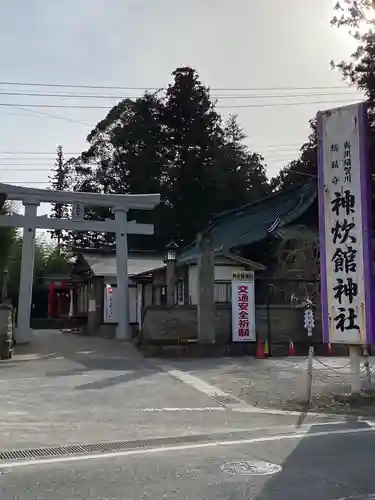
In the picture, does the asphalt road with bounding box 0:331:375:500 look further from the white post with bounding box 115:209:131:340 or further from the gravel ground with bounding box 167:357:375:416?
the white post with bounding box 115:209:131:340

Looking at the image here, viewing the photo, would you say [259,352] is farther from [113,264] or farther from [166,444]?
[113,264]

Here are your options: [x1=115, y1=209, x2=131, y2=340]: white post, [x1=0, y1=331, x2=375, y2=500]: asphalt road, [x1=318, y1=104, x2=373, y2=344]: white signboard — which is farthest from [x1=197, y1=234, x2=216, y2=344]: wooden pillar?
[x1=318, y1=104, x2=373, y2=344]: white signboard

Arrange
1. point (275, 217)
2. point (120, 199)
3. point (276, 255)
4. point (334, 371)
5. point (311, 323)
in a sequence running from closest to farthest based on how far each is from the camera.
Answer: point (334, 371), point (311, 323), point (120, 199), point (276, 255), point (275, 217)

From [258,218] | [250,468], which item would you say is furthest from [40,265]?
[250,468]

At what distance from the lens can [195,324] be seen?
2100 cm

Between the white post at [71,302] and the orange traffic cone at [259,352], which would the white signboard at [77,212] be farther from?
the white post at [71,302]

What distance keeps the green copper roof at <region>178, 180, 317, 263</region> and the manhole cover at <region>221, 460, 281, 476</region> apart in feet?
63.5

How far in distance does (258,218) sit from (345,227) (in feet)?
66.5

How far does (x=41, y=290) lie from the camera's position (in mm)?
49438

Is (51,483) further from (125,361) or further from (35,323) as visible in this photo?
(35,323)

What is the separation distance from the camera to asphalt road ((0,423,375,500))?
5.50 m

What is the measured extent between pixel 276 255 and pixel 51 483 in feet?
72.6

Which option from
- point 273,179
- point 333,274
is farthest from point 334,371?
point 273,179

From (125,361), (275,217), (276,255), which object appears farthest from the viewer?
(275,217)
